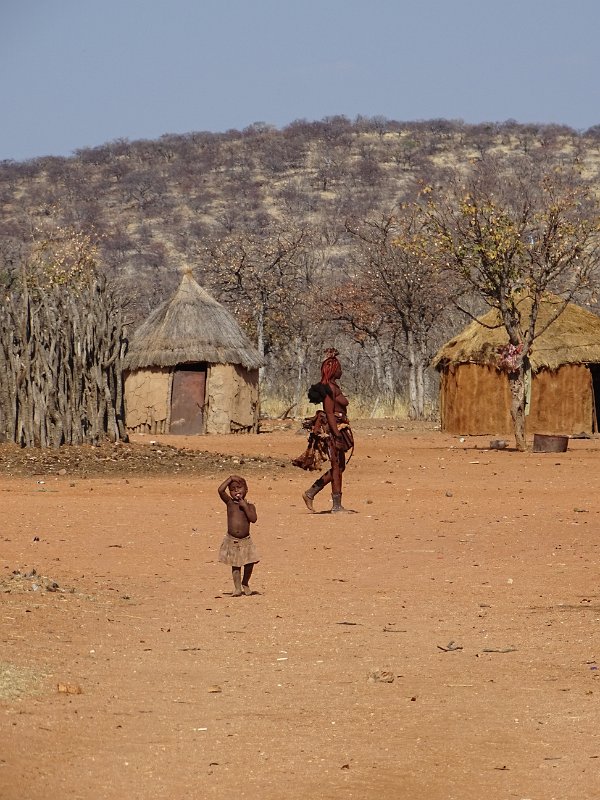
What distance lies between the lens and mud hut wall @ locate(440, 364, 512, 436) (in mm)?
30844

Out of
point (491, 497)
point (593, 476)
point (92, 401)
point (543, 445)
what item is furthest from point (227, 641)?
point (543, 445)

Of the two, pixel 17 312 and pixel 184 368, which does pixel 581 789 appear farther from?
pixel 184 368

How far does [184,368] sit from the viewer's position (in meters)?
30.3

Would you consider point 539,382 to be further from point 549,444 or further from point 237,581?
point 237,581

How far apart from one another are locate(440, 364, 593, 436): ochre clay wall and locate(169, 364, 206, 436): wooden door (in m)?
5.27

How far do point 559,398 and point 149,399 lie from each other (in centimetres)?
825

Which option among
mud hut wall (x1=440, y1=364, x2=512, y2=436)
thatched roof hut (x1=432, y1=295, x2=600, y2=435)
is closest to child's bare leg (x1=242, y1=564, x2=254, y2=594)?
thatched roof hut (x1=432, y1=295, x2=600, y2=435)

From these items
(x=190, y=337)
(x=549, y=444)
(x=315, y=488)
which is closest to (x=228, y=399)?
(x=190, y=337)

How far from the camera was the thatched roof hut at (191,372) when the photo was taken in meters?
29.9

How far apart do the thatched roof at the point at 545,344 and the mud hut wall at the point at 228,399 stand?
4.15m

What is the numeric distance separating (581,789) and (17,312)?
17659mm

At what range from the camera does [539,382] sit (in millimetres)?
30812

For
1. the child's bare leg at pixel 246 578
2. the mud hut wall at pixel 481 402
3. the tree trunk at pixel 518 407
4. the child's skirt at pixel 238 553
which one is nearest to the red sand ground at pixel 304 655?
the child's bare leg at pixel 246 578

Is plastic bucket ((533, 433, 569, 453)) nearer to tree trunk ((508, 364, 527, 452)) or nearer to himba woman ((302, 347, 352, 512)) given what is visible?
tree trunk ((508, 364, 527, 452))
